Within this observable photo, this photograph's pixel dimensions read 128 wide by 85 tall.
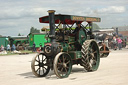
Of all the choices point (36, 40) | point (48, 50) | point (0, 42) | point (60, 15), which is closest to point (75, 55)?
point (48, 50)

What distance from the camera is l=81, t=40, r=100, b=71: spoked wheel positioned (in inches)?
346

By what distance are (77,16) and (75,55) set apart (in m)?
1.43

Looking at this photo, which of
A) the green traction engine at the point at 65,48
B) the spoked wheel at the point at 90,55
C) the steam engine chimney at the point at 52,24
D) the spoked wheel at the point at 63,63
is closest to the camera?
the spoked wheel at the point at 63,63

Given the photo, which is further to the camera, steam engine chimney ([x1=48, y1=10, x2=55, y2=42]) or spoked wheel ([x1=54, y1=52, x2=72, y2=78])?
steam engine chimney ([x1=48, y1=10, x2=55, y2=42])

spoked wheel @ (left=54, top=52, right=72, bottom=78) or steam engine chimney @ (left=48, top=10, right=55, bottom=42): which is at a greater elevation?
steam engine chimney @ (left=48, top=10, right=55, bottom=42)

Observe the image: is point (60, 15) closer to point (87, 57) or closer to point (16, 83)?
point (87, 57)

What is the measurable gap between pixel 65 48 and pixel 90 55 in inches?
45.6

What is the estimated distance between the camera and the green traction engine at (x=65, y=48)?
8142 millimetres

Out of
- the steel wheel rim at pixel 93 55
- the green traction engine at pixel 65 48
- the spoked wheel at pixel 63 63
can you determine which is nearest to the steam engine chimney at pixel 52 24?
the green traction engine at pixel 65 48

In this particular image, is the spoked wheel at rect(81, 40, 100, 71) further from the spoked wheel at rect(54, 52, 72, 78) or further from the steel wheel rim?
the spoked wheel at rect(54, 52, 72, 78)

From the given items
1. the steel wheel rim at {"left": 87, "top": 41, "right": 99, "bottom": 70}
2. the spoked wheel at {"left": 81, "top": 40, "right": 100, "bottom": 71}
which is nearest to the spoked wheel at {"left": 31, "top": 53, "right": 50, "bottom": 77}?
the spoked wheel at {"left": 81, "top": 40, "right": 100, "bottom": 71}

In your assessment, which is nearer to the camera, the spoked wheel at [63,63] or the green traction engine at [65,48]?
the spoked wheel at [63,63]

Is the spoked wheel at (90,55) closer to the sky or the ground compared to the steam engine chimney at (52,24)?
closer to the ground

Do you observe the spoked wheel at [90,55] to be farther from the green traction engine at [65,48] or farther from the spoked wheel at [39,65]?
the spoked wheel at [39,65]
